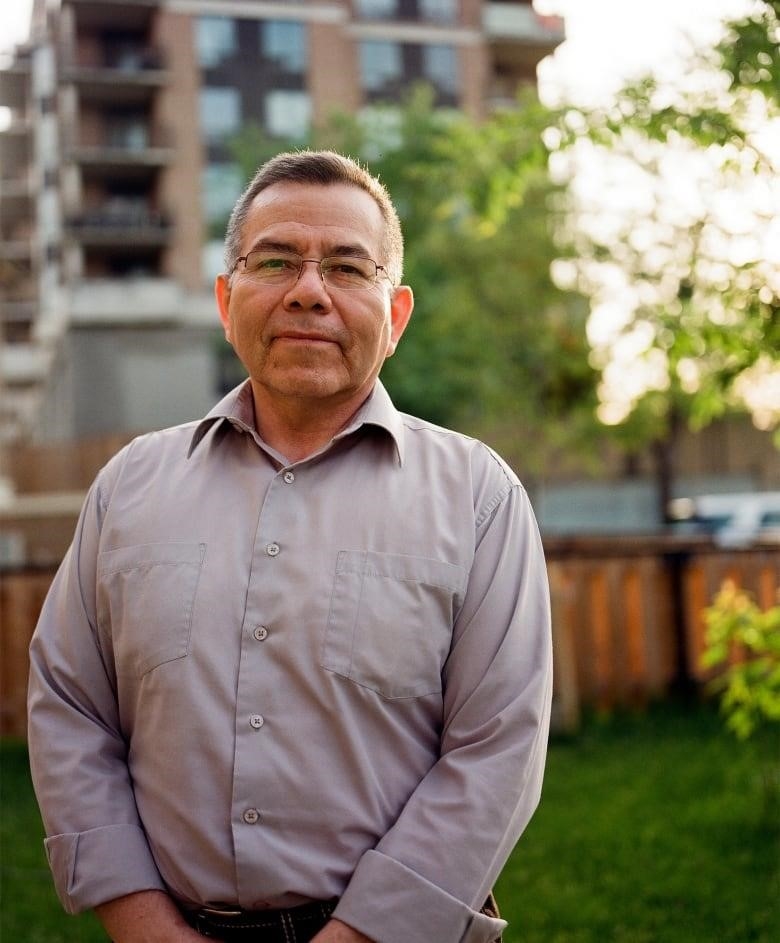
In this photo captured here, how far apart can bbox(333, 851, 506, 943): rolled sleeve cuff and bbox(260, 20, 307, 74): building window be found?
33762mm

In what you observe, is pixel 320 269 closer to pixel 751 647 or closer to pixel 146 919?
pixel 146 919

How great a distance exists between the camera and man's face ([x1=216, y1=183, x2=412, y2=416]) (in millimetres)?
2016

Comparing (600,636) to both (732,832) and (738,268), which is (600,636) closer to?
(732,832)

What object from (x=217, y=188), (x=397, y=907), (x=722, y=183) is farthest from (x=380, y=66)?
(x=397, y=907)

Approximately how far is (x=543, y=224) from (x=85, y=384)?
59.6ft

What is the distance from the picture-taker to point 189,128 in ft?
108

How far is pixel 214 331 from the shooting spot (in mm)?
33312

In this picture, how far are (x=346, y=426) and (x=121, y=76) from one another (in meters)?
31.5

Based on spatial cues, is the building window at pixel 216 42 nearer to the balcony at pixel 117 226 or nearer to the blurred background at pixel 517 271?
the blurred background at pixel 517 271

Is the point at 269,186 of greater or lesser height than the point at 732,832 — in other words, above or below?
above

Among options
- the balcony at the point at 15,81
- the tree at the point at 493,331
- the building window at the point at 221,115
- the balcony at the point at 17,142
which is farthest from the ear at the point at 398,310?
the balcony at the point at 17,142

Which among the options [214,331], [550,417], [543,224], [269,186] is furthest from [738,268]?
[214,331]

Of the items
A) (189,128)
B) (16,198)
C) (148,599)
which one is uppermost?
(16,198)

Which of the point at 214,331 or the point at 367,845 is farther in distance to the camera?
the point at 214,331
